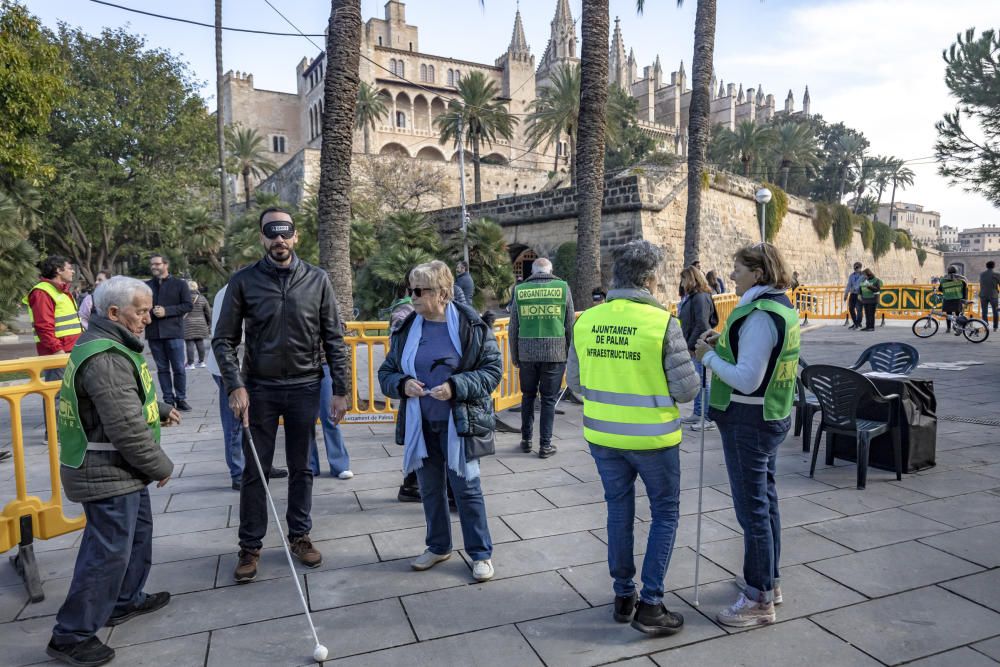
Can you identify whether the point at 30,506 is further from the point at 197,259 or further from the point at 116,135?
the point at 116,135

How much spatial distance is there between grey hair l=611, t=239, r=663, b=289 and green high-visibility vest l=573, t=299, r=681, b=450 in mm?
89

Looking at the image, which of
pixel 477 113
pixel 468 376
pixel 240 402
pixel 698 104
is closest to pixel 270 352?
pixel 240 402

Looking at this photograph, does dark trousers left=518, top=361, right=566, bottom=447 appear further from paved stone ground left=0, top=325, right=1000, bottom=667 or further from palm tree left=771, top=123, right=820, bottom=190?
palm tree left=771, top=123, right=820, bottom=190

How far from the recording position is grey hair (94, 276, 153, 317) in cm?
282

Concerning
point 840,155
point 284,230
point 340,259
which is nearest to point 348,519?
point 284,230

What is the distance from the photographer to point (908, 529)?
4074mm

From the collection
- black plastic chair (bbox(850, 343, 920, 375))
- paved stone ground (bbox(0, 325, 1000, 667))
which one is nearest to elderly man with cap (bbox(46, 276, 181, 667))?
paved stone ground (bbox(0, 325, 1000, 667))

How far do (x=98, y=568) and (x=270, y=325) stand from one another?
55.4 inches

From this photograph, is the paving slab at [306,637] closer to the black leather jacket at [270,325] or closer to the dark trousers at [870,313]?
the black leather jacket at [270,325]

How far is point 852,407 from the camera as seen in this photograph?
4922 mm

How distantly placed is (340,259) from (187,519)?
403cm

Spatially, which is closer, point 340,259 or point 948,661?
point 948,661

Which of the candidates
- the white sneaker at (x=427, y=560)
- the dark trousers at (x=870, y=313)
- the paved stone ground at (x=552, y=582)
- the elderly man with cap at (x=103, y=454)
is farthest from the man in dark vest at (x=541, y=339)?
the dark trousers at (x=870, y=313)

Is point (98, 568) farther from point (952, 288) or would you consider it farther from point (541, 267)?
point (952, 288)
